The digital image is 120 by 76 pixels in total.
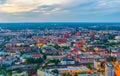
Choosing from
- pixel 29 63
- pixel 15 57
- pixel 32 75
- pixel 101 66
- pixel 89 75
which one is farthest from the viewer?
pixel 15 57

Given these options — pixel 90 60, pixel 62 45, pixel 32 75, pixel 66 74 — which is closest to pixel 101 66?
pixel 90 60

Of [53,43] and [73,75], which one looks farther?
[53,43]

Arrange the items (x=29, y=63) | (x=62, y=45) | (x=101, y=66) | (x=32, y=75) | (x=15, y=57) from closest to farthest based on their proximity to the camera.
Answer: (x=32, y=75) → (x=101, y=66) → (x=29, y=63) → (x=15, y=57) → (x=62, y=45)

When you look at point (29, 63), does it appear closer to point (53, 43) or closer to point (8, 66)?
point (8, 66)

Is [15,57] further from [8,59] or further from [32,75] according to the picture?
[32,75]

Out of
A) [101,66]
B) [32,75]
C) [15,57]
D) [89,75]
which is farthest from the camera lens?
[15,57]

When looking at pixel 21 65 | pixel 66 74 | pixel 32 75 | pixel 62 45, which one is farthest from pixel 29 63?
pixel 62 45

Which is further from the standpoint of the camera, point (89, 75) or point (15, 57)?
point (15, 57)

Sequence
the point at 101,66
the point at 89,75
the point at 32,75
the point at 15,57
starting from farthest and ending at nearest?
the point at 15,57, the point at 101,66, the point at 32,75, the point at 89,75

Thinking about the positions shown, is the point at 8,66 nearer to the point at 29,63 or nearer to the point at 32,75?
the point at 29,63
